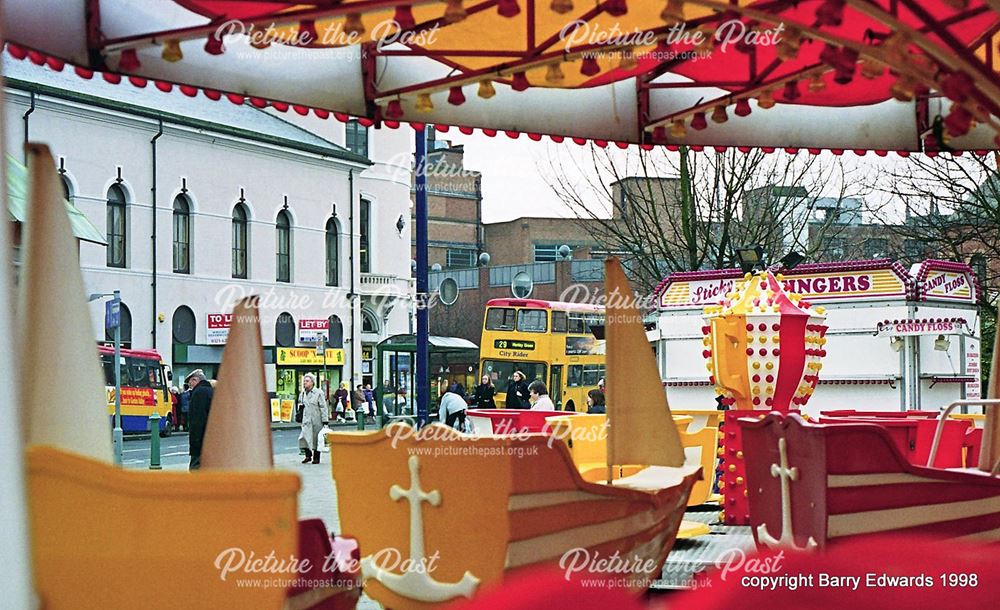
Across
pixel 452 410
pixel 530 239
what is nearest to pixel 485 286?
pixel 530 239

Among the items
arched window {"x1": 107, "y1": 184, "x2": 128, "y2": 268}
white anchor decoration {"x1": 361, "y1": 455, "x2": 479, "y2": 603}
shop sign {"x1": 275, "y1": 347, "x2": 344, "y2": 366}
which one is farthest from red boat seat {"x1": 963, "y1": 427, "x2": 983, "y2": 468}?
arched window {"x1": 107, "y1": 184, "x2": 128, "y2": 268}

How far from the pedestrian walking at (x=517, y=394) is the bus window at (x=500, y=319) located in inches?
370

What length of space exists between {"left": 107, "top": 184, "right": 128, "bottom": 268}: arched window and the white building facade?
45 millimetres

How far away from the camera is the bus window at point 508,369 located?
3681 cm

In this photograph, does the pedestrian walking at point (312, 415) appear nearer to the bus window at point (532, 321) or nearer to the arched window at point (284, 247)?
the bus window at point (532, 321)

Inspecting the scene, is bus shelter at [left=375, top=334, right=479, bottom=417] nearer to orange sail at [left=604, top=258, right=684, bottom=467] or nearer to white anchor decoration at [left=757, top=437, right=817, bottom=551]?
orange sail at [left=604, top=258, right=684, bottom=467]

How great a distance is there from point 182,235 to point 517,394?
18.1 m

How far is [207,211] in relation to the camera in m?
39.4

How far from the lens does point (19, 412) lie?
2.82 meters

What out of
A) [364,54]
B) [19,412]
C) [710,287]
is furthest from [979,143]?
[710,287]

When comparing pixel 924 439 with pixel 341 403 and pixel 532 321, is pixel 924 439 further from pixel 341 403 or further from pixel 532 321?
pixel 341 403

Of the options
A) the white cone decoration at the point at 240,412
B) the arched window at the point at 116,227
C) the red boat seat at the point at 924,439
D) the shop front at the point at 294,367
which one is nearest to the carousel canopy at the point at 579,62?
the white cone decoration at the point at 240,412

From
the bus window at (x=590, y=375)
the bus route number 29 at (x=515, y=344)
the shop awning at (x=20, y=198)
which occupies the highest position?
the shop awning at (x=20, y=198)

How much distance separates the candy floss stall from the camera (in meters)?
18.6
